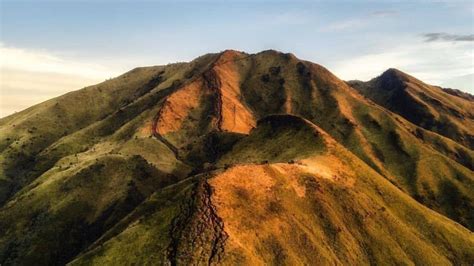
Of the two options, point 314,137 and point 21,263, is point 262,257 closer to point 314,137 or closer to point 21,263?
point 314,137

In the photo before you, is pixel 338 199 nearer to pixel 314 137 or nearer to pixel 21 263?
pixel 314 137

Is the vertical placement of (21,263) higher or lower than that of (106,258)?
lower

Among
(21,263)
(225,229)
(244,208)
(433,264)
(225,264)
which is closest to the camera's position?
(225,264)

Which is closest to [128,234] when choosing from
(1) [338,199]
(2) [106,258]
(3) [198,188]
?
(2) [106,258]

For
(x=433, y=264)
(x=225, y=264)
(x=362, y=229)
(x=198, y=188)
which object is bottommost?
(x=433, y=264)

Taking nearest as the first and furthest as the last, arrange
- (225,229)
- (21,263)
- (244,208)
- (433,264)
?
(225,229)
(244,208)
(433,264)
(21,263)

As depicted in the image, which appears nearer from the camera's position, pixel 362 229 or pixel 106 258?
pixel 106 258

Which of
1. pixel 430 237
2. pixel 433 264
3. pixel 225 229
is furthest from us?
pixel 430 237

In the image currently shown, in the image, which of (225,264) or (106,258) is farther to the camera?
(106,258)

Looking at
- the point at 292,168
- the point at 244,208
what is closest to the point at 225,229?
the point at 244,208
